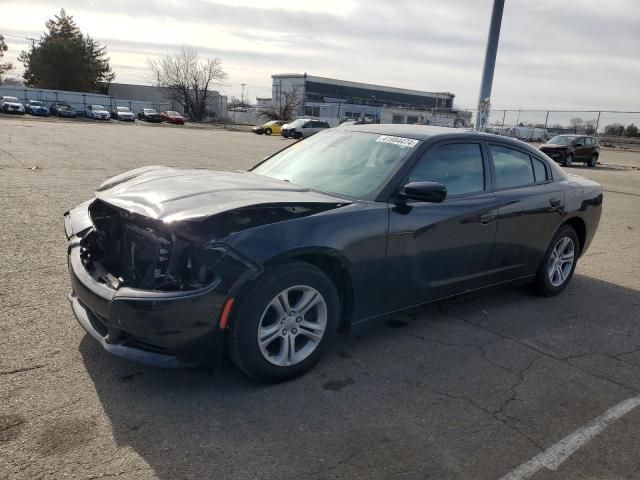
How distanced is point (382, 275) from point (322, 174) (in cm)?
100

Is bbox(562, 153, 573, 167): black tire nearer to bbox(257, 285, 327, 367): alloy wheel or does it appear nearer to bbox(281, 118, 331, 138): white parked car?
bbox(281, 118, 331, 138): white parked car

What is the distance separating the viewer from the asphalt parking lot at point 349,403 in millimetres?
2596

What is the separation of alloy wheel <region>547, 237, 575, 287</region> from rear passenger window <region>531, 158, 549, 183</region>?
26.7 inches

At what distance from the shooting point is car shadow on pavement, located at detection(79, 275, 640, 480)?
8.66ft

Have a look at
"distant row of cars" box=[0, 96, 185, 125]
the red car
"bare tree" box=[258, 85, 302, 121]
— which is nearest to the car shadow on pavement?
"distant row of cars" box=[0, 96, 185, 125]

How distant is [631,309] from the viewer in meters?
5.26

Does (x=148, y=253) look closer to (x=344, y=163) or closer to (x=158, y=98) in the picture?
(x=344, y=163)

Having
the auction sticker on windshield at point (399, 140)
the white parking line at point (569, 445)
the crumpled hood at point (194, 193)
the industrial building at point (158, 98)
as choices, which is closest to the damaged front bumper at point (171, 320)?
the crumpled hood at point (194, 193)

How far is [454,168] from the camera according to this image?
4367 mm

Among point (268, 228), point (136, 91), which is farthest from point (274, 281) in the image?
point (136, 91)

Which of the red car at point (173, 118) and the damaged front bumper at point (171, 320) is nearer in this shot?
the damaged front bumper at point (171, 320)

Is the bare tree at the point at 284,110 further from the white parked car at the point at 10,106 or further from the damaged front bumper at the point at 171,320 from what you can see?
the damaged front bumper at the point at 171,320

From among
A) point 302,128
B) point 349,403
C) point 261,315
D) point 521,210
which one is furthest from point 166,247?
point 302,128

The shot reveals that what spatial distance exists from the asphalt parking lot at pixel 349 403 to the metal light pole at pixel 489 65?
444 inches
